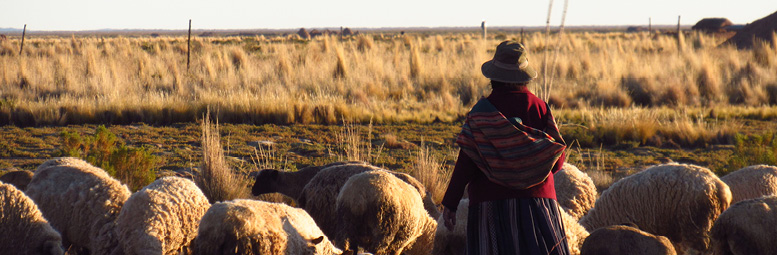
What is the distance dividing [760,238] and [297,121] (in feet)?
32.8

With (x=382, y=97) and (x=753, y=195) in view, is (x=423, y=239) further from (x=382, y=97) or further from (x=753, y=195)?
(x=382, y=97)

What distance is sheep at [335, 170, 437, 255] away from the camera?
4758 millimetres

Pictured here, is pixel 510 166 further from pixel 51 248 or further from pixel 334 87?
pixel 334 87

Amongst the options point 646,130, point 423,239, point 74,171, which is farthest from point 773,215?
point 646,130

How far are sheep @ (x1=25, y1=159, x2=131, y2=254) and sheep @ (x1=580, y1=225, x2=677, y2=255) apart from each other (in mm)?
3084

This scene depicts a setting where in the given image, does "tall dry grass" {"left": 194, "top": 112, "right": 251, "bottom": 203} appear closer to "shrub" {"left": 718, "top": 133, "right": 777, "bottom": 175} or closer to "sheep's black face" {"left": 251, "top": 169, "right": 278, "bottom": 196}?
"sheep's black face" {"left": 251, "top": 169, "right": 278, "bottom": 196}

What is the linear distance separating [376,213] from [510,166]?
144 cm

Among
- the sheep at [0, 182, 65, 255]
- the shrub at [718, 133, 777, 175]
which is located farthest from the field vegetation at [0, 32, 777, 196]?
the sheep at [0, 182, 65, 255]

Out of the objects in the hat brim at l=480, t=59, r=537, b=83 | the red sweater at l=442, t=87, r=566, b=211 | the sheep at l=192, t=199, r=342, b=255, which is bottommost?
the sheep at l=192, t=199, r=342, b=255

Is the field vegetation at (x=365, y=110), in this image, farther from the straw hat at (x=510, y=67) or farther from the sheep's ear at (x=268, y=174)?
the straw hat at (x=510, y=67)

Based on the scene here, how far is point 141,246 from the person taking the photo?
4504 millimetres

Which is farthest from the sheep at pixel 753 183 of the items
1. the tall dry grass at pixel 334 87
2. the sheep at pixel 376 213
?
the tall dry grass at pixel 334 87

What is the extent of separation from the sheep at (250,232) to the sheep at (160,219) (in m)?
0.64

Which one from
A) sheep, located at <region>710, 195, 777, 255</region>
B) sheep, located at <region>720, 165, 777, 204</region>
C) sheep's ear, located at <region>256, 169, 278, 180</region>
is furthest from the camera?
sheep's ear, located at <region>256, 169, 278, 180</region>
